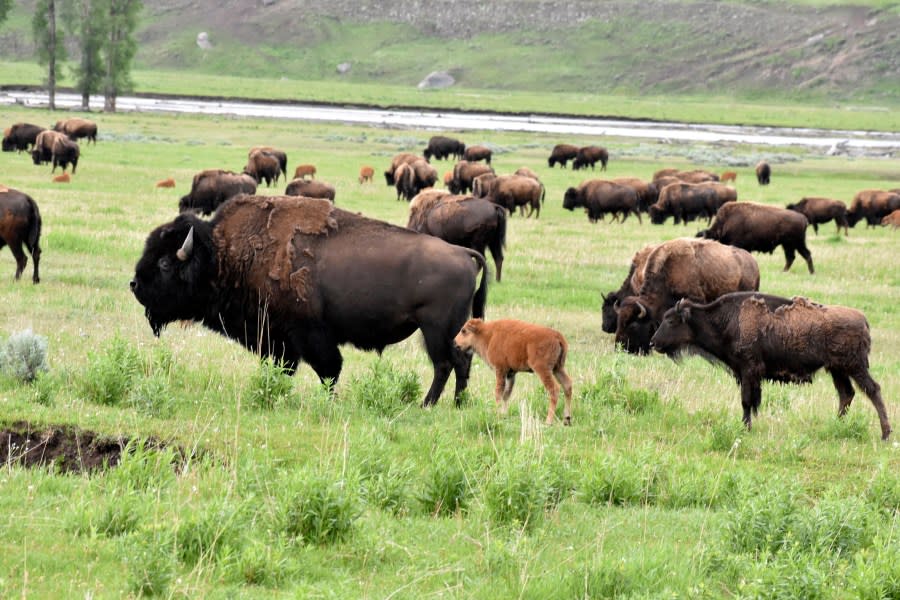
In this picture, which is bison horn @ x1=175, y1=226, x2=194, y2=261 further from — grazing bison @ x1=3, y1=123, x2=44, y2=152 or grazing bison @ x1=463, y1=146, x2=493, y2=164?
grazing bison @ x1=463, y1=146, x2=493, y2=164

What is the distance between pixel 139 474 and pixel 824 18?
517ft

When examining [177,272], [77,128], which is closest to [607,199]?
[177,272]

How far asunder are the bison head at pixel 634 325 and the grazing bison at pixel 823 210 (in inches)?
775

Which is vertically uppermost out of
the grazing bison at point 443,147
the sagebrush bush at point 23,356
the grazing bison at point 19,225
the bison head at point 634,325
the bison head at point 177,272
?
the bison head at point 177,272

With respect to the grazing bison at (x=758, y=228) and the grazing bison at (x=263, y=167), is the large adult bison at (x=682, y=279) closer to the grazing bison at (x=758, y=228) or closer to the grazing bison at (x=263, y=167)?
the grazing bison at (x=758, y=228)

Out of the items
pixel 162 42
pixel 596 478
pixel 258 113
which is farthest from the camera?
pixel 162 42

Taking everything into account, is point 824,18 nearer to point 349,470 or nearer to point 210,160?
point 210,160

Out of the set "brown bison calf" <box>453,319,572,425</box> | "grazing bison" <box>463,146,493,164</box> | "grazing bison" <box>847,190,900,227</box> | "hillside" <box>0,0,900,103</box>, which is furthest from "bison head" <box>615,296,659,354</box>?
"hillside" <box>0,0,900,103</box>

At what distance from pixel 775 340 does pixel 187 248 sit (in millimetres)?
5093

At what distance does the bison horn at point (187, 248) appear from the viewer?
382 inches

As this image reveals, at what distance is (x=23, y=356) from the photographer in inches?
333

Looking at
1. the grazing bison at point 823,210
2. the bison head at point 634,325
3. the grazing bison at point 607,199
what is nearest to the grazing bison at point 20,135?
the grazing bison at point 607,199

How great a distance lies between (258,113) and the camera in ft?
280

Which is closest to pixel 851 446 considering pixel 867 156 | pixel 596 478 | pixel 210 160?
pixel 596 478
